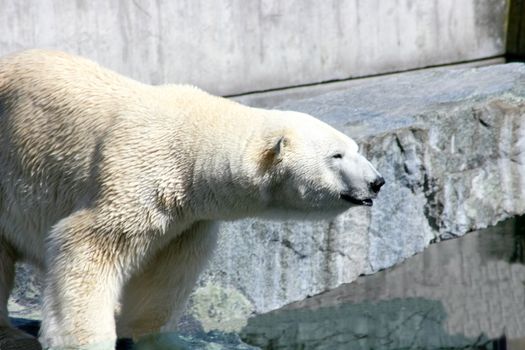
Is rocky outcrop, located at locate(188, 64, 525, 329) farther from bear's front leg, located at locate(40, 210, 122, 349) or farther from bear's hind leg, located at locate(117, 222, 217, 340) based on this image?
bear's front leg, located at locate(40, 210, 122, 349)

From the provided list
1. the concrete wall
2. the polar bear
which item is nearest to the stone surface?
the concrete wall

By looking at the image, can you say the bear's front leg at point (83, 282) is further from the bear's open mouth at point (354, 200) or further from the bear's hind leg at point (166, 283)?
the bear's open mouth at point (354, 200)

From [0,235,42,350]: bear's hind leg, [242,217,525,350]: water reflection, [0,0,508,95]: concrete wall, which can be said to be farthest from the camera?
[0,0,508,95]: concrete wall

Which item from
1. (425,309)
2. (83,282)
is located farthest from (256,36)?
(83,282)

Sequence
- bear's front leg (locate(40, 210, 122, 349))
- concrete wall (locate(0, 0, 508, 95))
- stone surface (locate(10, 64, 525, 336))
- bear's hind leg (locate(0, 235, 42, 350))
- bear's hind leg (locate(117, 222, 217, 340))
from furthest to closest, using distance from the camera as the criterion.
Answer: concrete wall (locate(0, 0, 508, 95)) → stone surface (locate(10, 64, 525, 336)) → bear's hind leg (locate(0, 235, 42, 350)) → bear's hind leg (locate(117, 222, 217, 340)) → bear's front leg (locate(40, 210, 122, 349))

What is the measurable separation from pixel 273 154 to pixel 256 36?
3.97m

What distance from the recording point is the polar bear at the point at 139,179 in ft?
15.4

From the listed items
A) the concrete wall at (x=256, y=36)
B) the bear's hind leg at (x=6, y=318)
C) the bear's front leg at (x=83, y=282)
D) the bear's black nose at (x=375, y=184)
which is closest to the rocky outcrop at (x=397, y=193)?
the concrete wall at (x=256, y=36)

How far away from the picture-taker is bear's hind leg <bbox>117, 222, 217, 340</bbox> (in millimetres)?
5051

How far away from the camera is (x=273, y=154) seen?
15.3 ft

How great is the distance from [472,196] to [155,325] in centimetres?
281

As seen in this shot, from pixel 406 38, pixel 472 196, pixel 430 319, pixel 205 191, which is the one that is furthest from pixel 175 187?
pixel 406 38

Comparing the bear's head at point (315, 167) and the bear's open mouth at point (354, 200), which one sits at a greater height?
the bear's head at point (315, 167)

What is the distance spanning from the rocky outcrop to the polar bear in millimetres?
1325
